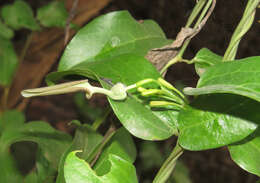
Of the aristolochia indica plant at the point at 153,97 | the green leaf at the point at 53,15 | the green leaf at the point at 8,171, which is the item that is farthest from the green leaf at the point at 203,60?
the green leaf at the point at 53,15

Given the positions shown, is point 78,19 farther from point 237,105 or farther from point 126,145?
point 237,105

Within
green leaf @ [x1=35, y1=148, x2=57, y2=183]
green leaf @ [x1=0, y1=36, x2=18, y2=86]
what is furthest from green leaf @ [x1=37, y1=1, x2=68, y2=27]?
green leaf @ [x1=35, y1=148, x2=57, y2=183]

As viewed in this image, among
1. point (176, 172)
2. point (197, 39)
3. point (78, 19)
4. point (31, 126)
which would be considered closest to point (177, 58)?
point (197, 39)

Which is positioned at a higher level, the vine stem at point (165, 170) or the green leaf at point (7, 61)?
the vine stem at point (165, 170)

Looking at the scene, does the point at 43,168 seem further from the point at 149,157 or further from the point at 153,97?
the point at 149,157

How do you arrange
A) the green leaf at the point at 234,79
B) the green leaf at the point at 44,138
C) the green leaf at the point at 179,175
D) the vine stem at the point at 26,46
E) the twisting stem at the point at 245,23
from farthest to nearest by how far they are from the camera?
the green leaf at the point at 179,175
the vine stem at the point at 26,46
the green leaf at the point at 44,138
the twisting stem at the point at 245,23
the green leaf at the point at 234,79

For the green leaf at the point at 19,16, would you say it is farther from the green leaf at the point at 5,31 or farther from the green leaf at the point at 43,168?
the green leaf at the point at 43,168

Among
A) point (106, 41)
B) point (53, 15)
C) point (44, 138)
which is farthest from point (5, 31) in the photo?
point (106, 41)

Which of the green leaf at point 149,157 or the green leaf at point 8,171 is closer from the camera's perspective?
the green leaf at point 8,171
